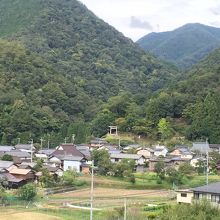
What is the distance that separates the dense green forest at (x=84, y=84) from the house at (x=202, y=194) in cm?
2905

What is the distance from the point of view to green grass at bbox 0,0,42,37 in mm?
107188

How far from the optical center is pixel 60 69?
8788cm

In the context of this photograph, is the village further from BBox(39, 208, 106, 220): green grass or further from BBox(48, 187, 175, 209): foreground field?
BBox(39, 208, 106, 220): green grass

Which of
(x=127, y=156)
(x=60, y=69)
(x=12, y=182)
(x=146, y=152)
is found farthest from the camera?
(x=60, y=69)

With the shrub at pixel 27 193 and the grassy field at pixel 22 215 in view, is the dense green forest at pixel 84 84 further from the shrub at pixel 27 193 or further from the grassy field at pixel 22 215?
the grassy field at pixel 22 215

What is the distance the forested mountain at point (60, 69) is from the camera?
6309cm

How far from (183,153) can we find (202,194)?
2247cm

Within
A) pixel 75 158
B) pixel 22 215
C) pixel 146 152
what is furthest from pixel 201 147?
pixel 22 215

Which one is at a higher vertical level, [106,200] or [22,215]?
[106,200]

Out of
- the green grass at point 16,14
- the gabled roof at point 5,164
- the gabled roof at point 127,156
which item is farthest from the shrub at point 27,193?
the green grass at point 16,14

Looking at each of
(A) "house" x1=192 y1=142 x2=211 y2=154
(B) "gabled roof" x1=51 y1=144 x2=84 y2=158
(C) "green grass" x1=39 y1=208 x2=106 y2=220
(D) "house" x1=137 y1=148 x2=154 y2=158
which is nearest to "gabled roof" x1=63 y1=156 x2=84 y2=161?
(B) "gabled roof" x1=51 y1=144 x2=84 y2=158

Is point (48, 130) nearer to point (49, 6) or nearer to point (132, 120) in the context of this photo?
point (132, 120)

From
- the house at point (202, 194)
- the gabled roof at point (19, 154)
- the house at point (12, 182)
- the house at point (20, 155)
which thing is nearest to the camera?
the house at point (202, 194)

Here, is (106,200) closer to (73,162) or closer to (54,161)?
(73,162)
